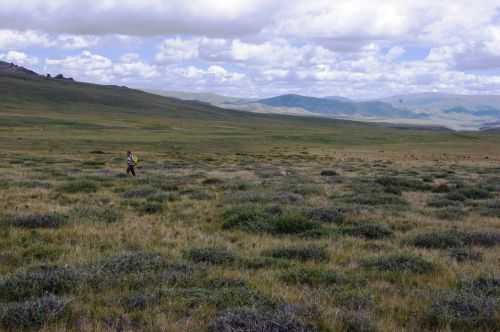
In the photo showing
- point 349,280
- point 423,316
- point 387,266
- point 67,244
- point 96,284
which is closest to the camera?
point 423,316

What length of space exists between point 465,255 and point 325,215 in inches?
170

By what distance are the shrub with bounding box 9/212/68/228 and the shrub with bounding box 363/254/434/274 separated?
6824mm

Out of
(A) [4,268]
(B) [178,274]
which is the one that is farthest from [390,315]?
(A) [4,268]

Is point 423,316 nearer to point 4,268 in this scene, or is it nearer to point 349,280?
point 349,280

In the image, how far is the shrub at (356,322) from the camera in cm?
557

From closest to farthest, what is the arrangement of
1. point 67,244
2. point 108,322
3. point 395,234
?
point 108,322 → point 67,244 → point 395,234

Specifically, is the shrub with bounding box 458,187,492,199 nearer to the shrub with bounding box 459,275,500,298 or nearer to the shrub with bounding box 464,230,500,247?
the shrub with bounding box 464,230,500,247

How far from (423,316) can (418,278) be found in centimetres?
176

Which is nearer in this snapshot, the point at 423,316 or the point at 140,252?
the point at 423,316

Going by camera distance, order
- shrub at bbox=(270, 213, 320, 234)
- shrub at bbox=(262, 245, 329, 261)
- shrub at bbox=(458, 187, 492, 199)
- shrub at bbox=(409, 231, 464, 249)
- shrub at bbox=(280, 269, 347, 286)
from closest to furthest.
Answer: shrub at bbox=(280, 269, 347, 286)
shrub at bbox=(262, 245, 329, 261)
shrub at bbox=(409, 231, 464, 249)
shrub at bbox=(270, 213, 320, 234)
shrub at bbox=(458, 187, 492, 199)

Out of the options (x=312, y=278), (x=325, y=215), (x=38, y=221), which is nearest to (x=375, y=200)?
(x=325, y=215)

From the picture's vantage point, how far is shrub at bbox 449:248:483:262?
30.2ft

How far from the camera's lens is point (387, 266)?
27.2 feet

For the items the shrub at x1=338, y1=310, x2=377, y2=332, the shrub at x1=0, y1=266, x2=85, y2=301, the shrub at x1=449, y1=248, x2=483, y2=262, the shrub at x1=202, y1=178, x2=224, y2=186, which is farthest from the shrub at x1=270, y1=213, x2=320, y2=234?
the shrub at x1=202, y1=178, x2=224, y2=186
